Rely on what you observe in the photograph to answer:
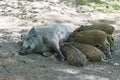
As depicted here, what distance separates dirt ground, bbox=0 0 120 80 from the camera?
18.9 feet

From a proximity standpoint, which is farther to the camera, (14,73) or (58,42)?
(58,42)

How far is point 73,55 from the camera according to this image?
21.1ft

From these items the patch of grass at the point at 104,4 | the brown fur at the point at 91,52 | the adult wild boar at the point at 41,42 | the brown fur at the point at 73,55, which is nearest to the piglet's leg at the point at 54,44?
the adult wild boar at the point at 41,42

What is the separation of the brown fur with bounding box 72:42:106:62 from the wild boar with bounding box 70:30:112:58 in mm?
147

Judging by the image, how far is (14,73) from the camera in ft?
18.6

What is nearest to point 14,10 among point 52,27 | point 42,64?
point 52,27

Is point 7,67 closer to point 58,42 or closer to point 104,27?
point 58,42

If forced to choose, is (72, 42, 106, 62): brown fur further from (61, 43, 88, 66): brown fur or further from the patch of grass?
the patch of grass

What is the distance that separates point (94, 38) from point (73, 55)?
707mm

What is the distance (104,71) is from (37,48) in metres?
1.37

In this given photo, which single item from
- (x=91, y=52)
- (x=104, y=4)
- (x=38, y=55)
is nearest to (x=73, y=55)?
(x=91, y=52)

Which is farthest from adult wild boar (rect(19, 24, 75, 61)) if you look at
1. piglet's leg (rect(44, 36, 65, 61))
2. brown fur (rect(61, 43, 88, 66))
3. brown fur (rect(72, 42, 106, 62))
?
brown fur (rect(72, 42, 106, 62))

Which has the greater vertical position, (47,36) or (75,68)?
(47,36)

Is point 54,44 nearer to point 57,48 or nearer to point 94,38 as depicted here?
point 57,48
